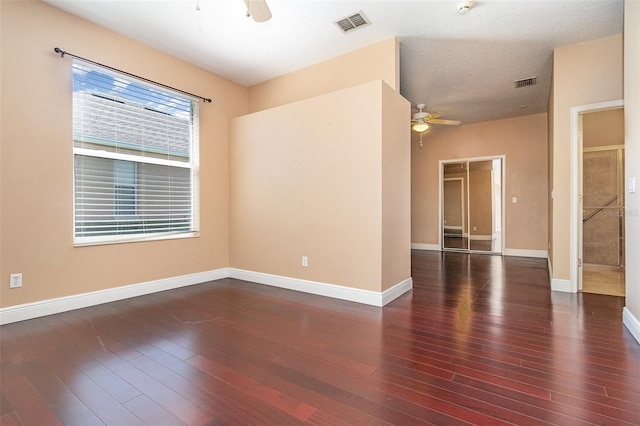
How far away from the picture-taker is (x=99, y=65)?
10.7 feet

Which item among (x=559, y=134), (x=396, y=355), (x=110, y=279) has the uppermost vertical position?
(x=559, y=134)

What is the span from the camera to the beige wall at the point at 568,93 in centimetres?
347

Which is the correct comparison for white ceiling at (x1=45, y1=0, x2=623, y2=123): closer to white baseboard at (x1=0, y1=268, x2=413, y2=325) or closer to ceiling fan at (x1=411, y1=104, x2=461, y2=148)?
ceiling fan at (x1=411, y1=104, x2=461, y2=148)

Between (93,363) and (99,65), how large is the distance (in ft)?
9.93

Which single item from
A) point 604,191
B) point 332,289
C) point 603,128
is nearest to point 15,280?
point 332,289

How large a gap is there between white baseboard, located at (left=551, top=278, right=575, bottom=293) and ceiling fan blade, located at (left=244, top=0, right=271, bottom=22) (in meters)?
4.39

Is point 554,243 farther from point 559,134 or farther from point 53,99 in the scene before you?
point 53,99

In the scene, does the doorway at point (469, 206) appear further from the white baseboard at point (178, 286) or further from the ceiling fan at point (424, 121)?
the white baseboard at point (178, 286)

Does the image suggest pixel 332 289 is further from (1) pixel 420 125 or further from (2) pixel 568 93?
(2) pixel 568 93

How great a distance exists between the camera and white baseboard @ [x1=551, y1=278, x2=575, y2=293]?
372 cm

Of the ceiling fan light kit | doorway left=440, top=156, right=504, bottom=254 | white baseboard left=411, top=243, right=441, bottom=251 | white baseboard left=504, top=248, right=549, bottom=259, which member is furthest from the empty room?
white baseboard left=411, top=243, right=441, bottom=251

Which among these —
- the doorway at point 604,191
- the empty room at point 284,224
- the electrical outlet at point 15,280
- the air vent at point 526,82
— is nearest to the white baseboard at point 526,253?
the doorway at point 604,191

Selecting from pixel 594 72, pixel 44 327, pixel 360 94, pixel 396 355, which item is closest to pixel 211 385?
pixel 396 355

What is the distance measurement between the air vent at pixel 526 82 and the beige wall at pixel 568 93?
909 millimetres
